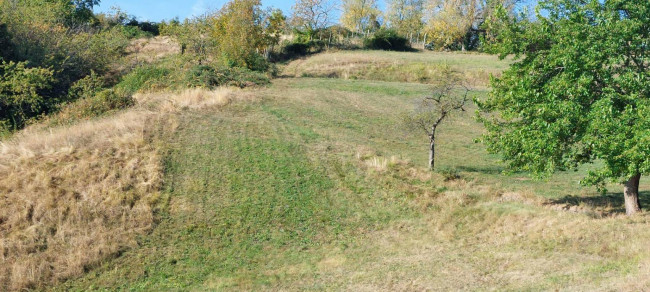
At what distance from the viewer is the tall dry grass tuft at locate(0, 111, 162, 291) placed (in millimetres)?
17484

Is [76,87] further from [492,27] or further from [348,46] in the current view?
[348,46]

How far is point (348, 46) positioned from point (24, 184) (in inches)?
2311

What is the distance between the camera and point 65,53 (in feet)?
158

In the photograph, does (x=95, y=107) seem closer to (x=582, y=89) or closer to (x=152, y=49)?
(x=582, y=89)

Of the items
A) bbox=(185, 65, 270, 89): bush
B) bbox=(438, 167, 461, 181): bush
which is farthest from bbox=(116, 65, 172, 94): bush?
bbox=(438, 167, 461, 181): bush

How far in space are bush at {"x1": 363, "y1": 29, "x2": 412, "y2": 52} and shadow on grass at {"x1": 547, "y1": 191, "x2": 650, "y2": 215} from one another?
55.0 meters

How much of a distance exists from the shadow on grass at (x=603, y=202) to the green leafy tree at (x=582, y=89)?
1750mm

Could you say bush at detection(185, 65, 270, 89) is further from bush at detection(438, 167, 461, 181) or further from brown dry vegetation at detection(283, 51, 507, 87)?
bush at detection(438, 167, 461, 181)

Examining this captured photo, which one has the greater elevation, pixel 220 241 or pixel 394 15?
pixel 394 15

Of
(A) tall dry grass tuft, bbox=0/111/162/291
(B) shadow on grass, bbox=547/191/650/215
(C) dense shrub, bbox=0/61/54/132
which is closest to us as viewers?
(A) tall dry grass tuft, bbox=0/111/162/291

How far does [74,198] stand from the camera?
20578 millimetres

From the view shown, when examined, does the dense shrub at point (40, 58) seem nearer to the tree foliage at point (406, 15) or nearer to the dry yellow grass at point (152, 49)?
the dry yellow grass at point (152, 49)

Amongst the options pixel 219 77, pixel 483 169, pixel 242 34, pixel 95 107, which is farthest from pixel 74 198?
pixel 242 34

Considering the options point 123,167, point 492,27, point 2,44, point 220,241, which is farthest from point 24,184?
point 2,44
